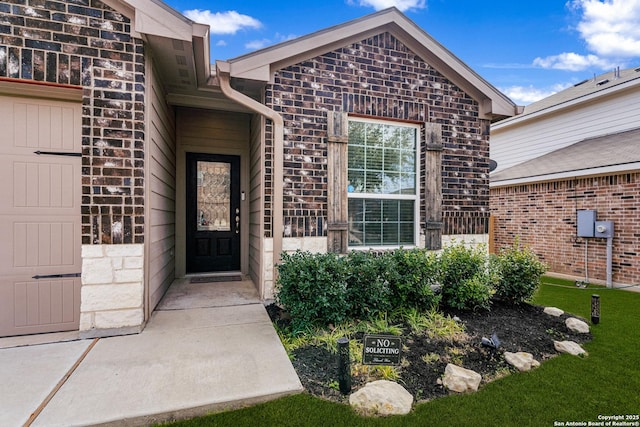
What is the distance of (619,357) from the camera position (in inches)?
106

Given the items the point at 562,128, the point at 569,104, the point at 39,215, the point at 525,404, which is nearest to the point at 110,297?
the point at 39,215

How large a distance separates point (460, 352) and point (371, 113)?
3.13m

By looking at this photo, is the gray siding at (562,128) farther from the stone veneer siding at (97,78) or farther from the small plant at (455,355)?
the stone veneer siding at (97,78)

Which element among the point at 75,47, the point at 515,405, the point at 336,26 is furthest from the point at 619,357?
the point at 75,47

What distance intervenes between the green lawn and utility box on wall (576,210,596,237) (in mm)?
3908

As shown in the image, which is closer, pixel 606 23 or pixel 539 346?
pixel 539 346

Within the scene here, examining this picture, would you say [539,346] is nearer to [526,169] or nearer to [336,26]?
[336,26]

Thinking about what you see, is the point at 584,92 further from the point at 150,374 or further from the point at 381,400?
the point at 150,374

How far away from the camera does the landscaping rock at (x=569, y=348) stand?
2.76m

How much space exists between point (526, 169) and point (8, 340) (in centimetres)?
997

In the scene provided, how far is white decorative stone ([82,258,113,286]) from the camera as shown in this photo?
281 cm

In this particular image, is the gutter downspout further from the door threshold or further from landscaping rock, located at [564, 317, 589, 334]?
landscaping rock, located at [564, 317, 589, 334]

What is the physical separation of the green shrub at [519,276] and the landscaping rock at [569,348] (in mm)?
1086

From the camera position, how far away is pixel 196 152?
203 inches
